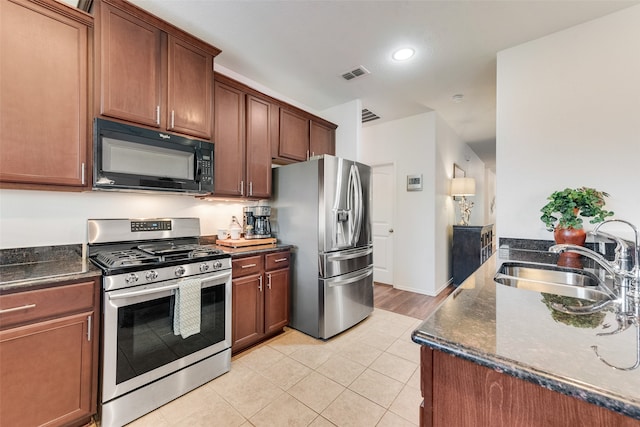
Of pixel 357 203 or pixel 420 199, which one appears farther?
pixel 420 199

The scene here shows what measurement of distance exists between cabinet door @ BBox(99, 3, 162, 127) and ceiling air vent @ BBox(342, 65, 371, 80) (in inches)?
67.5

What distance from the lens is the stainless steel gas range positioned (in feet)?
4.91

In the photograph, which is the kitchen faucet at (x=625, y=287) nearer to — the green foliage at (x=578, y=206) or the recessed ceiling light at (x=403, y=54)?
the green foliage at (x=578, y=206)

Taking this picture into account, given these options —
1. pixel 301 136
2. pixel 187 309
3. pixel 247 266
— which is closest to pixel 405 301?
pixel 247 266

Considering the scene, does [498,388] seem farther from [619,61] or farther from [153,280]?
[619,61]

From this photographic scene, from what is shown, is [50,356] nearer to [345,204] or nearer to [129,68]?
[129,68]

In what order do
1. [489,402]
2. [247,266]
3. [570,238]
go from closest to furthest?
[489,402] → [570,238] → [247,266]

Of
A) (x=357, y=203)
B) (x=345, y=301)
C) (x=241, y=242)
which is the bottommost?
(x=345, y=301)

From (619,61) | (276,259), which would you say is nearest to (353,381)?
(276,259)

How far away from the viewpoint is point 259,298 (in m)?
2.40

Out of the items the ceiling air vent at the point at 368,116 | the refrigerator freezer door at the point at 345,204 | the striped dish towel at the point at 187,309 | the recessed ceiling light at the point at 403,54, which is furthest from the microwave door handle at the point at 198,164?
the ceiling air vent at the point at 368,116

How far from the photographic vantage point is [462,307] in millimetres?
920

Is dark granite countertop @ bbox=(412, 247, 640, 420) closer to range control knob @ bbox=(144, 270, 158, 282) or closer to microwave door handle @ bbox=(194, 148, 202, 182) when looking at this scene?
range control knob @ bbox=(144, 270, 158, 282)

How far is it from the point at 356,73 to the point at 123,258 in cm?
→ 266
